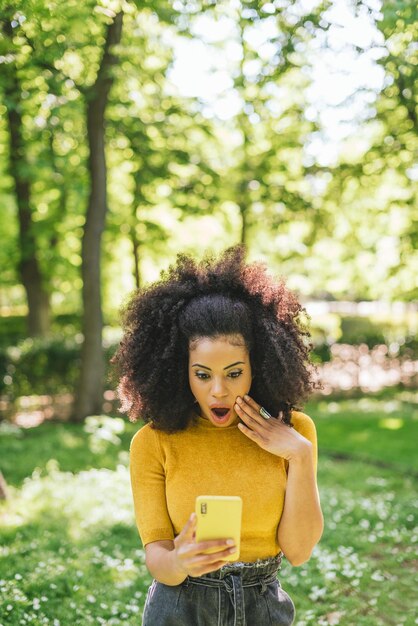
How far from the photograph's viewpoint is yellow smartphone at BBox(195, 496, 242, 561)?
2021 millimetres

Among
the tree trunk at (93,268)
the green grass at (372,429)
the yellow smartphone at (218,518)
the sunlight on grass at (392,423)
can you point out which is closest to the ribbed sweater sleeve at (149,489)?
the yellow smartphone at (218,518)

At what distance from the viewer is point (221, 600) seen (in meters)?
2.31

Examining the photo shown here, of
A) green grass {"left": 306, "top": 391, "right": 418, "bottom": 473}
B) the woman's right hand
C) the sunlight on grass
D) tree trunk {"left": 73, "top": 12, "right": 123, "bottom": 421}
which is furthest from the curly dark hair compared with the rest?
A: the sunlight on grass

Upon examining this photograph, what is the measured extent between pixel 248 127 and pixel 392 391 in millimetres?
7701

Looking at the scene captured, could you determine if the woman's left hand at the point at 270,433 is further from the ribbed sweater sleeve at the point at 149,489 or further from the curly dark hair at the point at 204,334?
the ribbed sweater sleeve at the point at 149,489

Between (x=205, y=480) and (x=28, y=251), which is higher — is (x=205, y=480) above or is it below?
below

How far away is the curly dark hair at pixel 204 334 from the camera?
8.19 ft

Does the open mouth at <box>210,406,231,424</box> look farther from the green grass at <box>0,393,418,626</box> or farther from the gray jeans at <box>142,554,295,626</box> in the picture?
the green grass at <box>0,393,418,626</box>

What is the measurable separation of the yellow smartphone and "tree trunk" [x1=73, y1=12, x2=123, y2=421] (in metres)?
9.54

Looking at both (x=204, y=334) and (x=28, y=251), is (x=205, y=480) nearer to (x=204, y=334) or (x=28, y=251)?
(x=204, y=334)

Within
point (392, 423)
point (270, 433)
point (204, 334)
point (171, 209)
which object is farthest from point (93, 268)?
point (270, 433)

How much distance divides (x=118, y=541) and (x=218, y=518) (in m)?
4.27

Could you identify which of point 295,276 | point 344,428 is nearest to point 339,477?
point 344,428

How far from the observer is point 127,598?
187 inches
